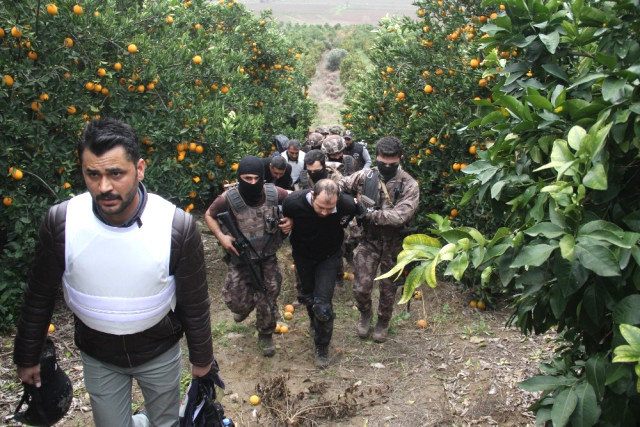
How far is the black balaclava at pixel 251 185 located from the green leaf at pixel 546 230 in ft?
10.4

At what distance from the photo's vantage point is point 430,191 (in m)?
6.71

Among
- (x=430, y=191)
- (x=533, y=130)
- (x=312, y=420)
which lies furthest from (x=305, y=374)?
(x=533, y=130)

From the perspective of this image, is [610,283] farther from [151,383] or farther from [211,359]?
[151,383]

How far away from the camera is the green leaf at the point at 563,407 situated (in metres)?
1.79

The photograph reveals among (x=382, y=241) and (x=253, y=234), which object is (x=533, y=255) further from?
(x=382, y=241)

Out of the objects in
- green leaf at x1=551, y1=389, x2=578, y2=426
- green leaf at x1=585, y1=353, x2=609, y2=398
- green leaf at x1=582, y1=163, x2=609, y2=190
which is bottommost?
green leaf at x1=551, y1=389, x2=578, y2=426

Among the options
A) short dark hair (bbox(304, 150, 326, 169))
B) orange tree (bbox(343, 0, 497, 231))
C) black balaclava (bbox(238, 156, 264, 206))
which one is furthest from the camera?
orange tree (bbox(343, 0, 497, 231))

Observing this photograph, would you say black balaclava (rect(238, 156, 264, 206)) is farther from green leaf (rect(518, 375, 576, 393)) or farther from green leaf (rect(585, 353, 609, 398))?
green leaf (rect(585, 353, 609, 398))

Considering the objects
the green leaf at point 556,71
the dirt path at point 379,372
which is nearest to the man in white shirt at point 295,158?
the dirt path at point 379,372

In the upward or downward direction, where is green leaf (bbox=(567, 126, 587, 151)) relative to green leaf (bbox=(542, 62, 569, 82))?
downward

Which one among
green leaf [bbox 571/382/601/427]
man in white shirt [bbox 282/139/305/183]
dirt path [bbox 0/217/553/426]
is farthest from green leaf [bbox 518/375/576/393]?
man in white shirt [bbox 282/139/305/183]

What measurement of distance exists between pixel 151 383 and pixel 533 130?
2.20m

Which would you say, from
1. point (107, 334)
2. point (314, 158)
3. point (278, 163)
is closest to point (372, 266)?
point (314, 158)

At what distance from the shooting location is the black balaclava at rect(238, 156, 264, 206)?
458 centimetres
